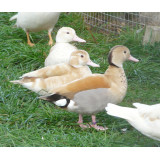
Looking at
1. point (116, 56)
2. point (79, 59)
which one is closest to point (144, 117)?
point (116, 56)

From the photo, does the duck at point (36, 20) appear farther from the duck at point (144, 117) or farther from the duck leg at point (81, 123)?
the duck at point (144, 117)

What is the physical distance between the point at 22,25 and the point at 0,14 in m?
1.10

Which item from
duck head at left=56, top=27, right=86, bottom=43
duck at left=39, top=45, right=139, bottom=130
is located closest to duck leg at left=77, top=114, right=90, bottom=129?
duck at left=39, top=45, right=139, bottom=130

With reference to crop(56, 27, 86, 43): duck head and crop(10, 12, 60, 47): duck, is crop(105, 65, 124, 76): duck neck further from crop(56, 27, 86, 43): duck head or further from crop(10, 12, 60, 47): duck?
crop(10, 12, 60, 47): duck

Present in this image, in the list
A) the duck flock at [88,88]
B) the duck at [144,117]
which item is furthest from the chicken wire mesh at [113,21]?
the duck at [144,117]

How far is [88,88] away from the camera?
4539mm

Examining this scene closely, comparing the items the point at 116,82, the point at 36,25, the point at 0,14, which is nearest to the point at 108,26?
the point at 36,25

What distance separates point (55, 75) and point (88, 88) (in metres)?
0.78

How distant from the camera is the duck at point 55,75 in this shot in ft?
16.9

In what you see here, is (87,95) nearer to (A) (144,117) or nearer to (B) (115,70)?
(B) (115,70)

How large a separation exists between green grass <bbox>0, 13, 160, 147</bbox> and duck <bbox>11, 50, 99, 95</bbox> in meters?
0.20

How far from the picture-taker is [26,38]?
7.75 meters

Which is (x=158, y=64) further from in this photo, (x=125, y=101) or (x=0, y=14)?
(x=0, y=14)

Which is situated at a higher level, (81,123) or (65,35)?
(65,35)
